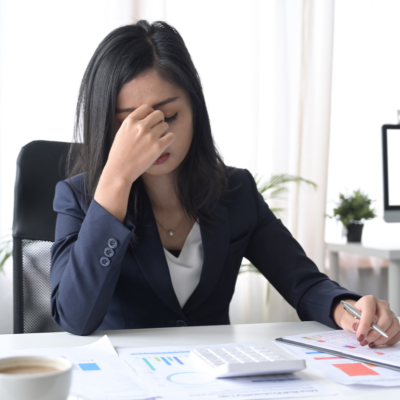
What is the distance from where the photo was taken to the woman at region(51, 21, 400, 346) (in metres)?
0.90

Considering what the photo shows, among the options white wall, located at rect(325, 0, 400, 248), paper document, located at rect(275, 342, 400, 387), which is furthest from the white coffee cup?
white wall, located at rect(325, 0, 400, 248)

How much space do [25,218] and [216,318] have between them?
518 millimetres

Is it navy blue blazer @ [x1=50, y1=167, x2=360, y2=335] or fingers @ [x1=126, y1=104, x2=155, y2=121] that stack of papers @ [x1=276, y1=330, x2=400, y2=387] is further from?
fingers @ [x1=126, y1=104, x2=155, y2=121]

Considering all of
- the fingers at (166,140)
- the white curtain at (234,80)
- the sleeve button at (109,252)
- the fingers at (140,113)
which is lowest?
the sleeve button at (109,252)

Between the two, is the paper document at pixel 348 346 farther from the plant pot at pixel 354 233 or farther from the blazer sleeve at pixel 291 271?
the plant pot at pixel 354 233

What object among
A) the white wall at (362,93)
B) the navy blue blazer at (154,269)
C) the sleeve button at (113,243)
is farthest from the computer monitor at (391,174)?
the sleeve button at (113,243)

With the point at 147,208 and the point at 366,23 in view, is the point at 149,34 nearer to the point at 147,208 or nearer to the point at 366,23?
the point at 147,208

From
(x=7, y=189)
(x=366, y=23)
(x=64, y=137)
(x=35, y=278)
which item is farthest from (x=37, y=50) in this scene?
(x=366, y=23)

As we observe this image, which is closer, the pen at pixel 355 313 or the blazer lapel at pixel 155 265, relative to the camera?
the pen at pixel 355 313

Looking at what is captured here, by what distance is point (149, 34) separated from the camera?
1.13 meters

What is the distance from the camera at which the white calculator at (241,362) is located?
2.04ft

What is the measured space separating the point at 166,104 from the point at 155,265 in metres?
0.34

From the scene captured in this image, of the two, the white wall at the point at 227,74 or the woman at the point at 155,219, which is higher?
the white wall at the point at 227,74

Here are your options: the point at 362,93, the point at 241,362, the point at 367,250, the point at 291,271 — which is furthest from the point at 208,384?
the point at 362,93
